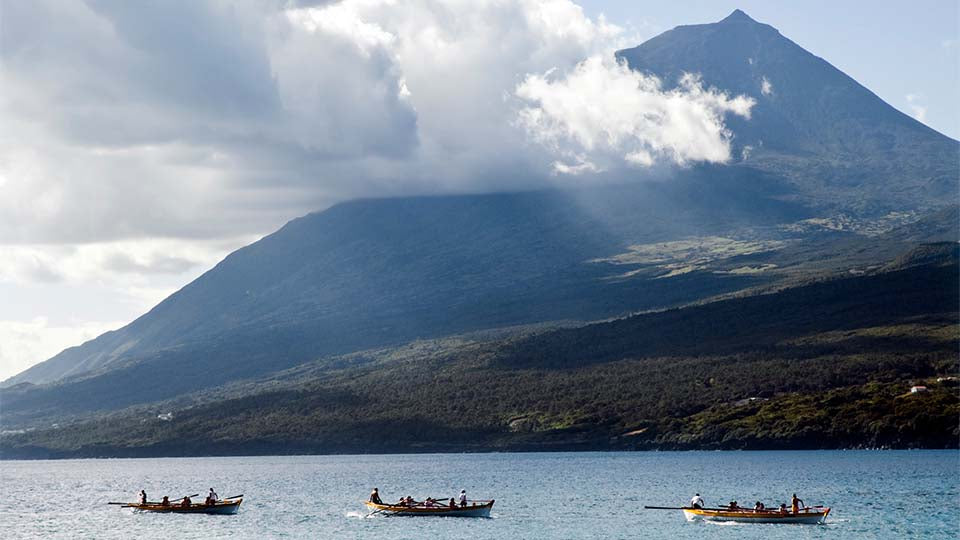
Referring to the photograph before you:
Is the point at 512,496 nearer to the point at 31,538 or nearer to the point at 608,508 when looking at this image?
the point at 608,508

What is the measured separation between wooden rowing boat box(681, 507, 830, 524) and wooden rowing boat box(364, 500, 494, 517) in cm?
1632

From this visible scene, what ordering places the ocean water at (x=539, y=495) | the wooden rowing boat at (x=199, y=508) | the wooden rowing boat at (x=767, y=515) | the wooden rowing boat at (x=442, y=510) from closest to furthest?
the wooden rowing boat at (x=767, y=515)
the ocean water at (x=539, y=495)
the wooden rowing boat at (x=442, y=510)
the wooden rowing boat at (x=199, y=508)

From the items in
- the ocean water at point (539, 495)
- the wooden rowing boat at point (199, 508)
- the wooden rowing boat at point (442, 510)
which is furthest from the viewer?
the wooden rowing boat at point (199, 508)

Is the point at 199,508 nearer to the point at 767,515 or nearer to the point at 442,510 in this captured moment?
the point at 442,510

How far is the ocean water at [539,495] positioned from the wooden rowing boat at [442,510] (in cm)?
82

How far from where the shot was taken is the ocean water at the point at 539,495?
88312 millimetres

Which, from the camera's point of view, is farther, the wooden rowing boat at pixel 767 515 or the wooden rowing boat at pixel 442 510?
the wooden rowing boat at pixel 442 510

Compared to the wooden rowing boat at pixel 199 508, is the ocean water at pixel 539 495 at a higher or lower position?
lower

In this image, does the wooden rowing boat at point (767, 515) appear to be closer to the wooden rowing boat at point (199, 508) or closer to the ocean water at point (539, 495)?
the ocean water at point (539, 495)

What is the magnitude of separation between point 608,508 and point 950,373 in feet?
375

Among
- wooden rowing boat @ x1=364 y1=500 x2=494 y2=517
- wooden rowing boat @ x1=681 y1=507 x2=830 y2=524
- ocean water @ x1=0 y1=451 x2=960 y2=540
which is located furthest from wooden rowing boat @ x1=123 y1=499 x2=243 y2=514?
wooden rowing boat @ x1=681 y1=507 x2=830 y2=524

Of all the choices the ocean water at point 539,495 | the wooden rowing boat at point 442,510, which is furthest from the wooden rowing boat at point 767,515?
the wooden rowing boat at point 442,510

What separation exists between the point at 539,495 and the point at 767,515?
31.7 m

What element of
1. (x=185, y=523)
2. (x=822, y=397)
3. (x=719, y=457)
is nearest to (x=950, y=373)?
(x=822, y=397)
